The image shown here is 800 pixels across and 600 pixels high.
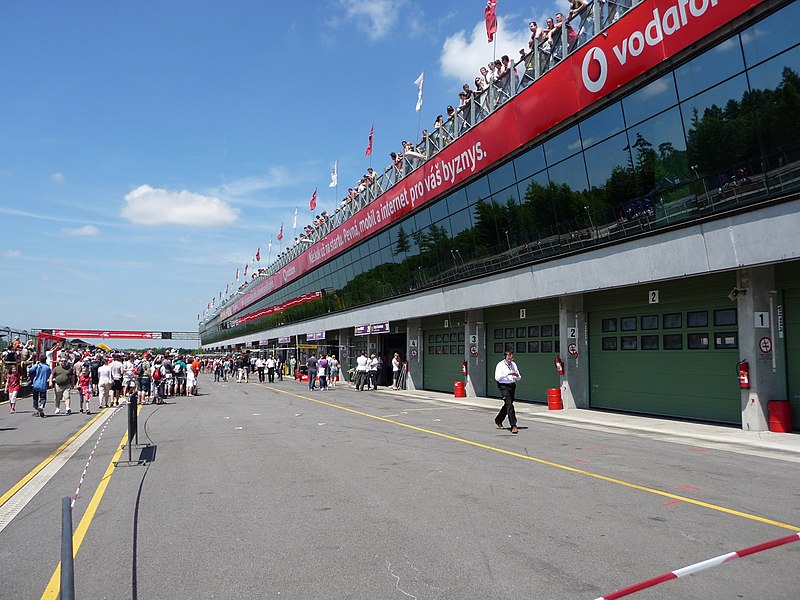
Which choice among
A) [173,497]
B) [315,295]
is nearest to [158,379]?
[173,497]

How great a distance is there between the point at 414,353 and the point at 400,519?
84.5 feet

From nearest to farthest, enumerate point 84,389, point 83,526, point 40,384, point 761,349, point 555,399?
point 83,526 → point 761,349 → point 40,384 → point 555,399 → point 84,389

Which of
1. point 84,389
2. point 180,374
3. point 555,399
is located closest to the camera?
point 555,399

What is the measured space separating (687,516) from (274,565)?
4.32 m

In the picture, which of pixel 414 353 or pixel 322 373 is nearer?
pixel 414 353

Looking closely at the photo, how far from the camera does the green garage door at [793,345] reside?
13430 mm

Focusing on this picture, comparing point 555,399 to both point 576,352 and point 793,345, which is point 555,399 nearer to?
point 576,352

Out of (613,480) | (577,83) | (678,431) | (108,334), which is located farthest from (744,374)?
(108,334)

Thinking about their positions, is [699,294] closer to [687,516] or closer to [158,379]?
[687,516]

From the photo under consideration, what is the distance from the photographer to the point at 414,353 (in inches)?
1276

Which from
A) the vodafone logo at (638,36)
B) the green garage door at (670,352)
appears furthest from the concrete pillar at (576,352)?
the vodafone logo at (638,36)

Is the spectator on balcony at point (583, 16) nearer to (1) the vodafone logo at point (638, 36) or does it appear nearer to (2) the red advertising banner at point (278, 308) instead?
(1) the vodafone logo at point (638, 36)

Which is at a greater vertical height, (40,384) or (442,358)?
(442,358)

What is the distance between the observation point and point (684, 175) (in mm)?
15055
